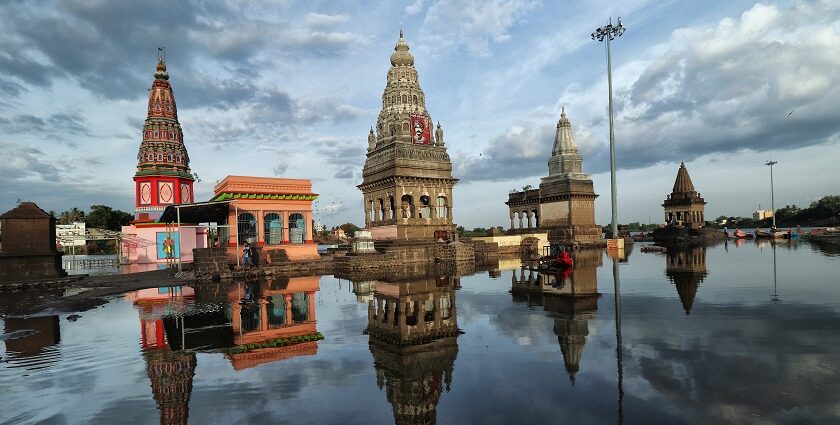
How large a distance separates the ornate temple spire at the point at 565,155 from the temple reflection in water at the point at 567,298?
30.3m

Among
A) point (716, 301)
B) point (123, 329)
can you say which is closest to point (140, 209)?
point (123, 329)

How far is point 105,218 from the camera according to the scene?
228 feet

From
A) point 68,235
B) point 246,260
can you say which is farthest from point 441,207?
point 68,235

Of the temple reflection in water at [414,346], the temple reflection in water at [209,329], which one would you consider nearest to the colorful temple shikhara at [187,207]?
the temple reflection in water at [209,329]

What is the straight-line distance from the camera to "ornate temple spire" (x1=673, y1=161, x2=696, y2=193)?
6488 cm

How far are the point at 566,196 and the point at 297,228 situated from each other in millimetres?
35348

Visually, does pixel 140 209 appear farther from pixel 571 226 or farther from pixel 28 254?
pixel 571 226

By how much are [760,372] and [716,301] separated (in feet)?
26.7

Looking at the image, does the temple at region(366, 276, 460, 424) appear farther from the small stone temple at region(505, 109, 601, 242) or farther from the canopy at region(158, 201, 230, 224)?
the small stone temple at region(505, 109, 601, 242)

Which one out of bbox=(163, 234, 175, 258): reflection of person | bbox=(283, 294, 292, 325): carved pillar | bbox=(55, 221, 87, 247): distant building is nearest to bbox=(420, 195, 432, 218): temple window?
bbox=(163, 234, 175, 258): reflection of person

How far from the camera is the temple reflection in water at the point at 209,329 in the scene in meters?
8.12

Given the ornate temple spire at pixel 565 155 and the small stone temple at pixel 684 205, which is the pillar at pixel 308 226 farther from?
Result: the small stone temple at pixel 684 205

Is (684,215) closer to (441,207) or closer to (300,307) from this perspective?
(441,207)

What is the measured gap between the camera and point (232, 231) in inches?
1160
